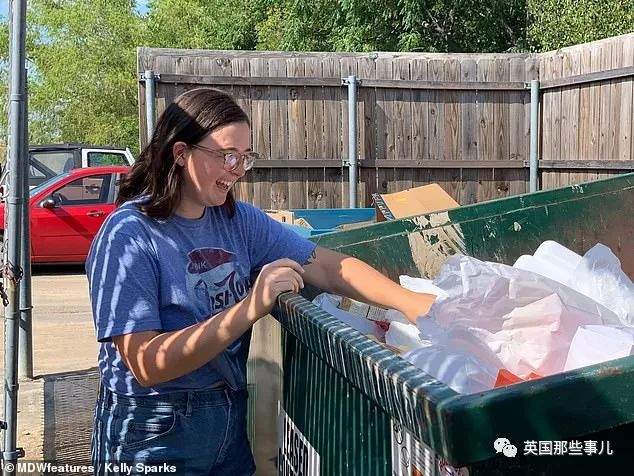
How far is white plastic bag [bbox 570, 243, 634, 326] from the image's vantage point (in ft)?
7.61

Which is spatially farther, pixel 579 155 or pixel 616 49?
pixel 579 155

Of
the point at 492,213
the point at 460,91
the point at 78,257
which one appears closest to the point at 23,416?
the point at 492,213

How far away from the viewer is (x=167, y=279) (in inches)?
80.1

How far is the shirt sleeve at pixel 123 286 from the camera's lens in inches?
76.4

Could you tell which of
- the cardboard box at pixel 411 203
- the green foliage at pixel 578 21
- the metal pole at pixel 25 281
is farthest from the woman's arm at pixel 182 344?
the green foliage at pixel 578 21

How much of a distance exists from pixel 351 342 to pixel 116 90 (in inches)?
1071

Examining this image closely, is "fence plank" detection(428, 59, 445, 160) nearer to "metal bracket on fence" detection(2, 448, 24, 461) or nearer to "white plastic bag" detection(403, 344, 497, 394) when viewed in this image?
"metal bracket on fence" detection(2, 448, 24, 461)

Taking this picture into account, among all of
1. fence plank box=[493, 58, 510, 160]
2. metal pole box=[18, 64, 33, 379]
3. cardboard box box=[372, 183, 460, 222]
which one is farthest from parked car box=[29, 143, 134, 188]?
cardboard box box=[372, 183, 460, 222]

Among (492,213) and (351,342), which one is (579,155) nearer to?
(492,213)

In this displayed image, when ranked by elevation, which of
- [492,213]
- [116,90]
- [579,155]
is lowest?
[492,213]

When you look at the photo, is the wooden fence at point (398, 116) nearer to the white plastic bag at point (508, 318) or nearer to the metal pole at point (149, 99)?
the metal pole at point (149, 99)

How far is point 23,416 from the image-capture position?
4797mm

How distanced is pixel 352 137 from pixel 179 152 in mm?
6554

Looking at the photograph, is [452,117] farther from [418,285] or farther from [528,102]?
[418,285]
